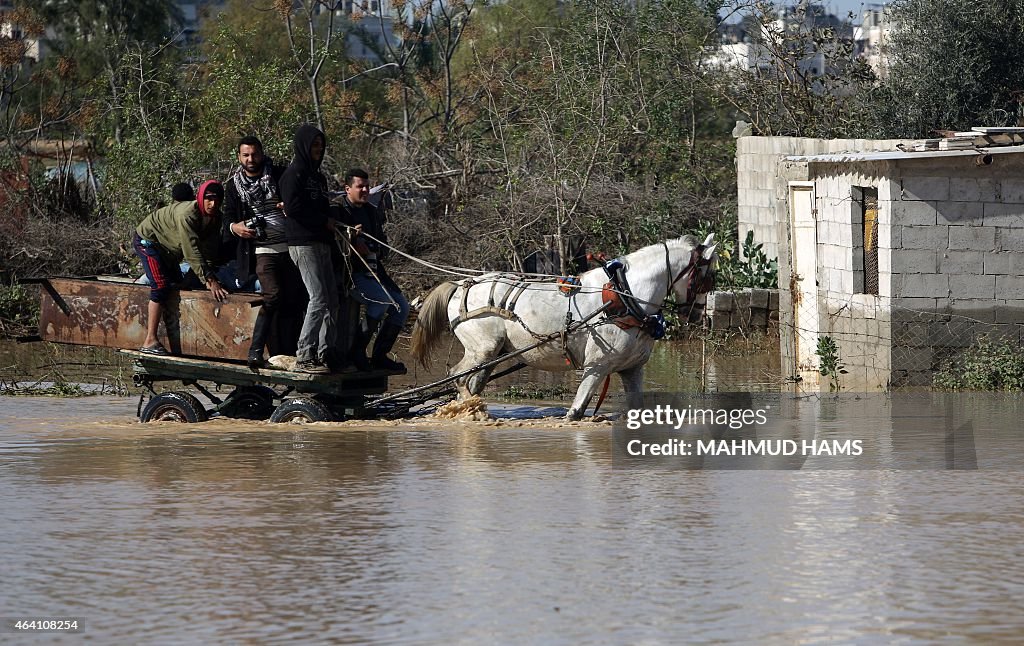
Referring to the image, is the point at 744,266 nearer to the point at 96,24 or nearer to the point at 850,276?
the point at 850,276

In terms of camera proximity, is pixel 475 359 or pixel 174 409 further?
pixel 475 359

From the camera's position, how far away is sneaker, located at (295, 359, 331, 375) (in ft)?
36.0

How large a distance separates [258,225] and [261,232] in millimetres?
59

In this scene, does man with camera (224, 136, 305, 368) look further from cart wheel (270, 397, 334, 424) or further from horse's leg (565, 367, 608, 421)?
horse's leg (565, 367, 608, 421)

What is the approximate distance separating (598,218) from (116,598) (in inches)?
576

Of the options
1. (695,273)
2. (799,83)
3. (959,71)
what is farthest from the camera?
(799,83)

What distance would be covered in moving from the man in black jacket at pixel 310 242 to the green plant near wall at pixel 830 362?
234 inches

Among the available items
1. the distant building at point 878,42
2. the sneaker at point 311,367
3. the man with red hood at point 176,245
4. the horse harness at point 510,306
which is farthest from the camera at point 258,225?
the distant building at point 878,42

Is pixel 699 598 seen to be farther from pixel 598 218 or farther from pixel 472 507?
pixel 598 218

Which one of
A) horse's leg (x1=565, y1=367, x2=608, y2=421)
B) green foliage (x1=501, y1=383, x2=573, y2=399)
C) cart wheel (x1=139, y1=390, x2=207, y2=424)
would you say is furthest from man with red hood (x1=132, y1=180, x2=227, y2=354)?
green foliage (x1=501, y1=383, x2=573, y2=399)

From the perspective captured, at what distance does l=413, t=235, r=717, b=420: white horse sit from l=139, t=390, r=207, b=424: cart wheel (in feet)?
6.24

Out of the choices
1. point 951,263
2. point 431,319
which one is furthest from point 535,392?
point 951,263

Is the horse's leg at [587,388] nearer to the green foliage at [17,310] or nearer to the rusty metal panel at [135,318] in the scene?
the rusty metal panel at [135,318]

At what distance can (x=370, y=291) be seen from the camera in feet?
38.6
